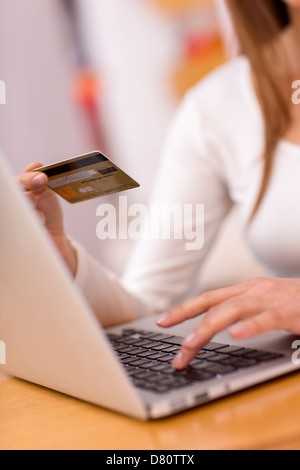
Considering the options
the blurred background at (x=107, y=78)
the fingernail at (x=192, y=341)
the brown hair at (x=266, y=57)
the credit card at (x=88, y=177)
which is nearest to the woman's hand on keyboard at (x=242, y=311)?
the fingernail at (x=192, y=341)

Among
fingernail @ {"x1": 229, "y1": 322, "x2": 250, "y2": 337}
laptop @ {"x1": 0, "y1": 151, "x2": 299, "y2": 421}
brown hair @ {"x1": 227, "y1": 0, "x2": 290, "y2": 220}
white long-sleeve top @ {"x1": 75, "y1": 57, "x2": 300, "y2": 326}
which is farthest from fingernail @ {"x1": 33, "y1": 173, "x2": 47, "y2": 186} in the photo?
brown hair @ {"x1": 227, "y1": 0, "x2": 290, "y2": 220}

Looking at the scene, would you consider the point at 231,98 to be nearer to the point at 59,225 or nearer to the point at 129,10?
the point at 59,225

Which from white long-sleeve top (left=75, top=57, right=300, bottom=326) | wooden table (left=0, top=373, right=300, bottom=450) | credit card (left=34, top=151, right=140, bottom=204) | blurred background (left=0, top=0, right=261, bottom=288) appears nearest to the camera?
wooden table (left=0, top=373, right=300, bottom=450)

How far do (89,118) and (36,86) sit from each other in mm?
962

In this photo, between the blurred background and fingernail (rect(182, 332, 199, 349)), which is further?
the blurred background

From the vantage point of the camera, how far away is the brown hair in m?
1.00

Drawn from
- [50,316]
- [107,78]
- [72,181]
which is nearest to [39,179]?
[72,181]

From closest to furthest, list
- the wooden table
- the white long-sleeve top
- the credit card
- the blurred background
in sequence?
the wooden table, the credit card, the white long-sleeve top, the blurred background

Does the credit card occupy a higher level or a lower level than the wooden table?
higher

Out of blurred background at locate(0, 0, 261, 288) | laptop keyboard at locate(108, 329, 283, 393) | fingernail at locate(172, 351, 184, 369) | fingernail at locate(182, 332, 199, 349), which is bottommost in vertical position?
blurred background at locate(0, 0, 261, 288)

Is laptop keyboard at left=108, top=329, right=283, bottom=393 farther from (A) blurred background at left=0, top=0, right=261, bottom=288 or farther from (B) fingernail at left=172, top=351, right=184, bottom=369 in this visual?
(A) blurred background at left=0, top=0, right=261, bottom=288

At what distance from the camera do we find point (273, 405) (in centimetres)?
42

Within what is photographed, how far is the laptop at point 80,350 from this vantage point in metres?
0.40

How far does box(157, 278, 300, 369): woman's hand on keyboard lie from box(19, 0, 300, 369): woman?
0.30 m
